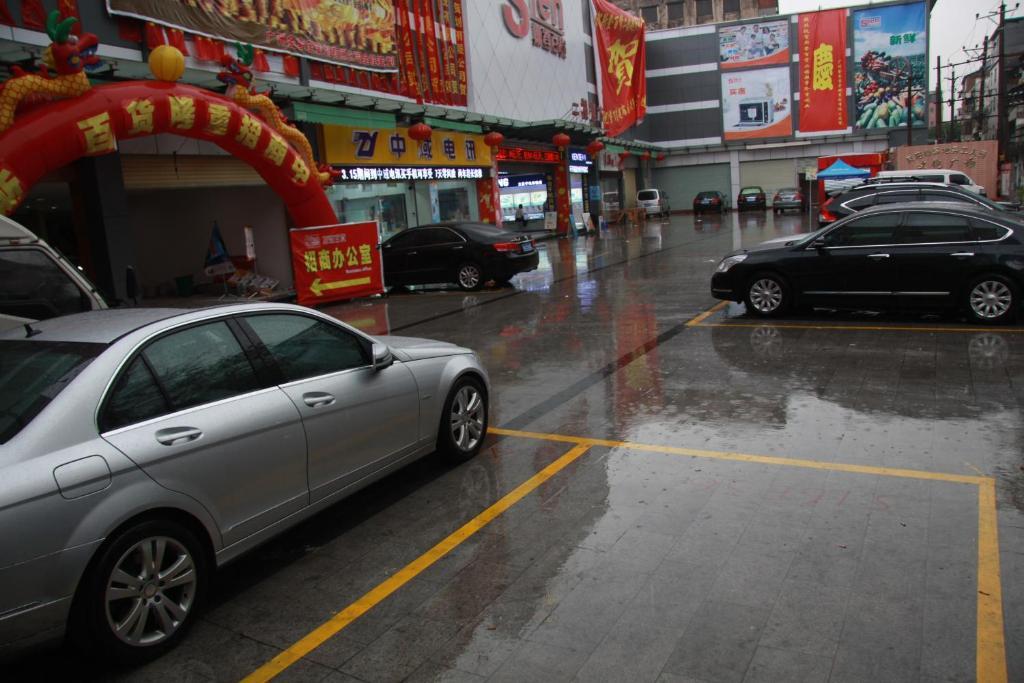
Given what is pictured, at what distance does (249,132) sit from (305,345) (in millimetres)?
10305

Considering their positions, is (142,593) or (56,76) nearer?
(142,593)

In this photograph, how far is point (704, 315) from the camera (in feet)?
39.5

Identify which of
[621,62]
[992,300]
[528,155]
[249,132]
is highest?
[621,62]

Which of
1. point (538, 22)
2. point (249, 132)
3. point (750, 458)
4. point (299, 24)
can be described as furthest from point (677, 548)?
point (538, 22)

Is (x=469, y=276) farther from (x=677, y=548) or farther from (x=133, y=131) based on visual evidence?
(x=677, y=548)

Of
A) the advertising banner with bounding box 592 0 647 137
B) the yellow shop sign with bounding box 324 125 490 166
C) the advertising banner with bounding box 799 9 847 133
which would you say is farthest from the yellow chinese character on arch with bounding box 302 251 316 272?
the advertising banner with bounding box 799 9 847 133

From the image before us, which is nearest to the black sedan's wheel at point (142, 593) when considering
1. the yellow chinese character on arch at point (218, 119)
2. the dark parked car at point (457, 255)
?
the yellow chinese character on arch at point (218, 119)

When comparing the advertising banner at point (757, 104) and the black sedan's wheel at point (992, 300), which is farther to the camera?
the advertising banner at point (757, 104)

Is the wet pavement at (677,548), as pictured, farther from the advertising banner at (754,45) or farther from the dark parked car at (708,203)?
the advertising banner at (754,45)

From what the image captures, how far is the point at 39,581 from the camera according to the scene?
10.1 ft

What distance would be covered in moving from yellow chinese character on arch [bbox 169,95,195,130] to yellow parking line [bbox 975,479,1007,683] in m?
→ 11.9

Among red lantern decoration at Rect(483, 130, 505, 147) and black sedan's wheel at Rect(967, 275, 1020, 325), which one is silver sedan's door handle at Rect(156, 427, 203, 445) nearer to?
black sedan's wheel at Rect(967, 275, 1020, 325)

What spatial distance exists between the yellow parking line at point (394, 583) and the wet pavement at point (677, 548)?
16mm

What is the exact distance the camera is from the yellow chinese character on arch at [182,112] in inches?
485
